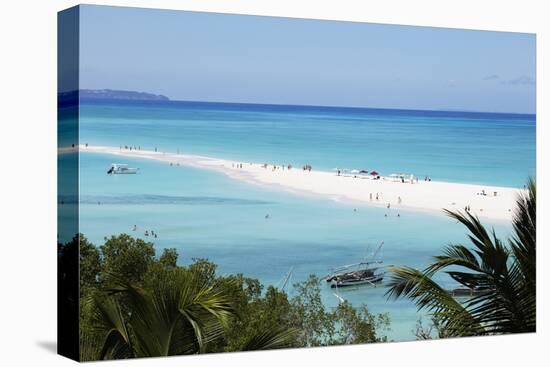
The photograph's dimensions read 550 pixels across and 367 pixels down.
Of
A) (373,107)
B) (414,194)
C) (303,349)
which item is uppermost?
(373,107)

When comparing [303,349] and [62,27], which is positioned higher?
[62,27]

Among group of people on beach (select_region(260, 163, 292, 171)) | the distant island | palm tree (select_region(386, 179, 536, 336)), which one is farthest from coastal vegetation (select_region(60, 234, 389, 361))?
the distant island

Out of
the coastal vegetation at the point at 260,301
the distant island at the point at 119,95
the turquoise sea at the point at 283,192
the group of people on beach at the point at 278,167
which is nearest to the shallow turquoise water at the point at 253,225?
the turquoise sea at the point at 283,192

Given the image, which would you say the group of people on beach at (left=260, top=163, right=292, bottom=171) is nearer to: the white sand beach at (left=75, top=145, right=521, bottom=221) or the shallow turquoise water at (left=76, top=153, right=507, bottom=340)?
the white sand beach at (left=75, top=145, right=521, bottom=221)

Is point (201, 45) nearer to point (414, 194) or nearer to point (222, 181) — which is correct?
point (222, 181)

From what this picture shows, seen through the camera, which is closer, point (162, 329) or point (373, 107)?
point (162, 329)

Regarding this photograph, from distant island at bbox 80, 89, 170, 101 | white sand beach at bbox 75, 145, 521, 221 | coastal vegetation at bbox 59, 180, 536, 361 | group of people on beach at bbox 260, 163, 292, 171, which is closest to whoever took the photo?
distant island at bbox 80, 89, 170, 101

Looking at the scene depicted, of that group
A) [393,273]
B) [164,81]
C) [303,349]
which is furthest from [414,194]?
[164,81]

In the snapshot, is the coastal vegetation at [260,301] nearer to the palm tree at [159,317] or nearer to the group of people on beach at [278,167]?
the palm tree at [159,317]
